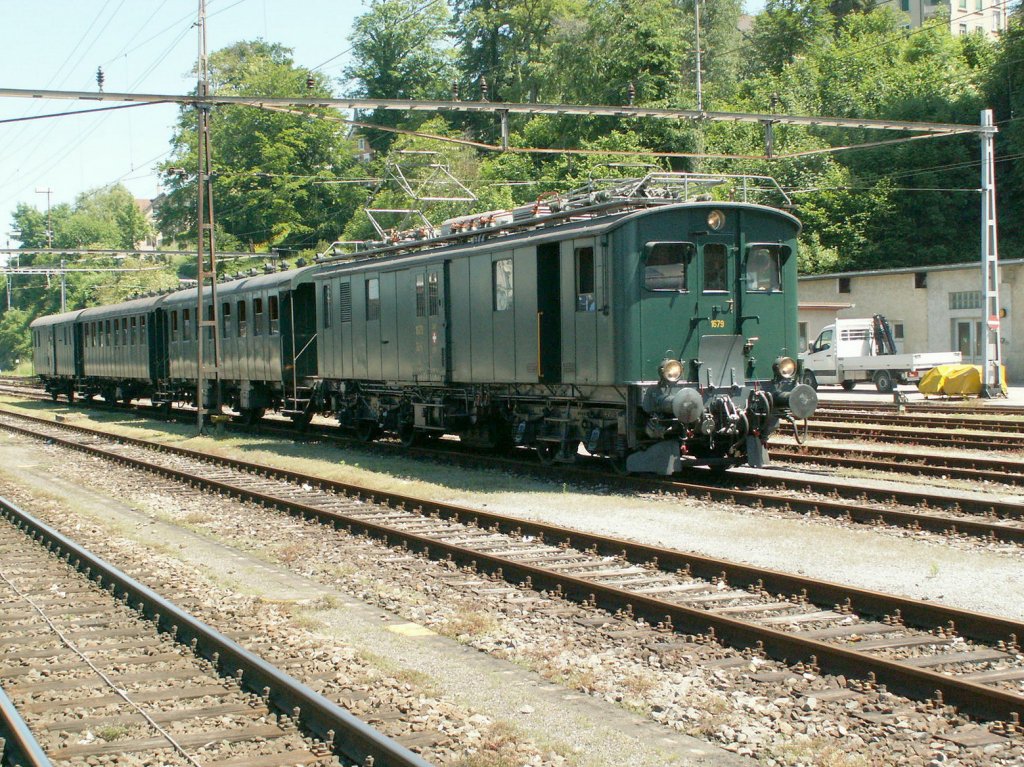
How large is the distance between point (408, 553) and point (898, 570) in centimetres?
449

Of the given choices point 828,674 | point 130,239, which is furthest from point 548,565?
point 130,239

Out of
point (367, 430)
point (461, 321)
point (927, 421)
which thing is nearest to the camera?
point (461, 321)

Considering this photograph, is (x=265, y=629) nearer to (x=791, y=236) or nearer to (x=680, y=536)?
(x=680, y=536)

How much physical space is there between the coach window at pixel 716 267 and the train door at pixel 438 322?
4.85 metres

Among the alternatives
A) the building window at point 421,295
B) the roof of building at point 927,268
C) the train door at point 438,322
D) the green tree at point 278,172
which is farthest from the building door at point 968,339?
the green tree at point 278,172

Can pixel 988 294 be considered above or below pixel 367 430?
above

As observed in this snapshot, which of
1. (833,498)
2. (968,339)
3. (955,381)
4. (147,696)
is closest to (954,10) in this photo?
(968,339)

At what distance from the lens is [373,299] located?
20938 mm

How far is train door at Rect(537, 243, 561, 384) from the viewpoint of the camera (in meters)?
15.9

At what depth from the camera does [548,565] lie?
10.2 m

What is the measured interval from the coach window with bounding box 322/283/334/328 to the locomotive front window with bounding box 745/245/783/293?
988cm

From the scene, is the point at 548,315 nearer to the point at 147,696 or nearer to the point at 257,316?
the point at 147,696

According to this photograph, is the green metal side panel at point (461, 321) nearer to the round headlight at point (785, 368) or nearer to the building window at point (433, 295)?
the building window at point (433, 295)

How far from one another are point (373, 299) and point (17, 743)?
15647 millimetres
